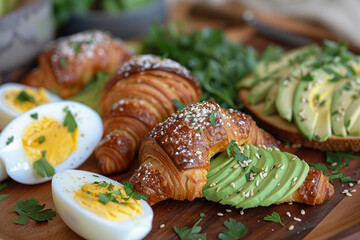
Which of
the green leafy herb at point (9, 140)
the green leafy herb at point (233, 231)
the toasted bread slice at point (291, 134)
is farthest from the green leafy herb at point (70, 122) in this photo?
the toasted bread slice at point (291, 134)

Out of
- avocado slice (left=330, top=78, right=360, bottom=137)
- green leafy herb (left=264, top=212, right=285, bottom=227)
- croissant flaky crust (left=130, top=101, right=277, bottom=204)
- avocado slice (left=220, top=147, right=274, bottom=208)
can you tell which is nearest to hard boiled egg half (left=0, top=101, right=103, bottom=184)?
croissant flaky crust (left=130, top=101, right=277, bottom=204)

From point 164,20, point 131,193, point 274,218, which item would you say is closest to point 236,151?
point 274,218

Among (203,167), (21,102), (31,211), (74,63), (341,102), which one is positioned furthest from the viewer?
(74,63)

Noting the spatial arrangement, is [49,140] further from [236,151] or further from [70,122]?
[236,151]

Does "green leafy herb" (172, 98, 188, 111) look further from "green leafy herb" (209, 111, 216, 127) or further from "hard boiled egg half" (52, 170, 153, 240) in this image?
"hard boiled egg half" (52, 170, 153, 240)

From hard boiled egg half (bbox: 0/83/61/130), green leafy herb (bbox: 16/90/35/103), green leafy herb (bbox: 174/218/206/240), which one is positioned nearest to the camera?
green leafy herb (bbox: 174/218/206/240)

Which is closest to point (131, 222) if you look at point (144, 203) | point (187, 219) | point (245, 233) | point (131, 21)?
point (144, 203)
